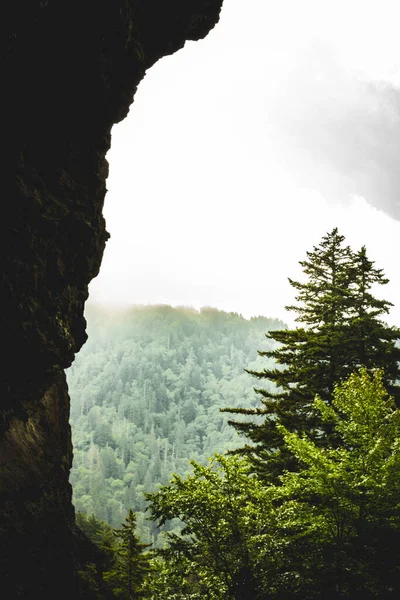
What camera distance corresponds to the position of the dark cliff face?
8.52 metres

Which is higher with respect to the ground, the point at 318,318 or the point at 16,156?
the point at 318,318

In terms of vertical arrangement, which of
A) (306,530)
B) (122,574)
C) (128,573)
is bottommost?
(122,574)

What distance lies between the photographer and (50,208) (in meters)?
9.95

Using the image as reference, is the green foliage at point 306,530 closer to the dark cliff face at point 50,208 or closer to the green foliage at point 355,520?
the green foliage at point 355,520

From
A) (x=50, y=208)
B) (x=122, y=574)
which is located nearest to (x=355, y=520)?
(x=50, y=208)

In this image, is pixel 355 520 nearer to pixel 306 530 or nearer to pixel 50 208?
pixel 306 530

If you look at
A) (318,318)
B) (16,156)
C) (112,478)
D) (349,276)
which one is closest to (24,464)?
(16,156)

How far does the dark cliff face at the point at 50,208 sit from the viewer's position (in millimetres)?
8523

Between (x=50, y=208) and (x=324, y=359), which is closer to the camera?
(x=50, y=208)

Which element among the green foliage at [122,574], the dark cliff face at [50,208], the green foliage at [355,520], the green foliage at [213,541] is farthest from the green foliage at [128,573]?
the green foliage at [355,520]

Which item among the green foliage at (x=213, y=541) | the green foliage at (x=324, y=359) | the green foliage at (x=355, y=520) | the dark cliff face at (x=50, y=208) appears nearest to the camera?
the green foliage at (x=355, y=520)

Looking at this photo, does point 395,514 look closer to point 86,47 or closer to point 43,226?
point 43,226

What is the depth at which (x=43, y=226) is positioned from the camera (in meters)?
9.75

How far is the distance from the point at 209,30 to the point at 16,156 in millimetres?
8120
